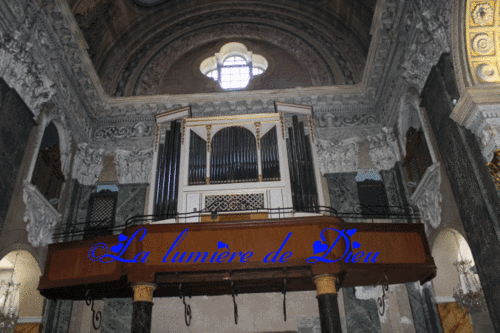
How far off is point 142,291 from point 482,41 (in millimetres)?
7232

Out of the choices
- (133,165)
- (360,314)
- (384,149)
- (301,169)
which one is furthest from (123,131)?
(360,314)

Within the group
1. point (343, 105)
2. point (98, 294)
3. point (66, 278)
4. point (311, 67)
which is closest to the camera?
point (66, 278)

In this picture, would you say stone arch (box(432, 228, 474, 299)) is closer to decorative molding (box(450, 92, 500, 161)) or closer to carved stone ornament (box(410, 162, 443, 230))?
carved stone ornament (box(410, 162, 443, 230))

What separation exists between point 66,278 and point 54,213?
2.43m

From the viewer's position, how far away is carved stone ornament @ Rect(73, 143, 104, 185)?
11.2 m

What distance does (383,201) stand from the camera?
10.6 metres

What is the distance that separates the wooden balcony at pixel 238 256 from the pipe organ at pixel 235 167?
0.75m

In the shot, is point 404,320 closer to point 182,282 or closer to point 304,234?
point 304,234

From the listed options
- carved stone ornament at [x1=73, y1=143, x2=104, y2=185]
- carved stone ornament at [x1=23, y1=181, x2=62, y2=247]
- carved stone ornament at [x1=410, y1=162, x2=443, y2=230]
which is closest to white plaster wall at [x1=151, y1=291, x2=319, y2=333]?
carved stone ornament at [x1=23, y1=181, x2=62, y2=247]

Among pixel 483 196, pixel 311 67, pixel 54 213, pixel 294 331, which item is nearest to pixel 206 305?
pixel 294 331

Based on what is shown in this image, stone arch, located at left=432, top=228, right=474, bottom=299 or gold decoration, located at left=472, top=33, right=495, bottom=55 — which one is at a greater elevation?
gold decoration, located at left=472, top=33, right=495, bottom=55

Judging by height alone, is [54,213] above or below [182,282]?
above

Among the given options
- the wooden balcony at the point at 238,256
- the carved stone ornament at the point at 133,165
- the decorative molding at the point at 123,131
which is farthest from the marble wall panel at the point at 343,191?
the decorative molding at the point at 123,131

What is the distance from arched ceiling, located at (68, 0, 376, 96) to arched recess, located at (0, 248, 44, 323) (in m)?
5.93
